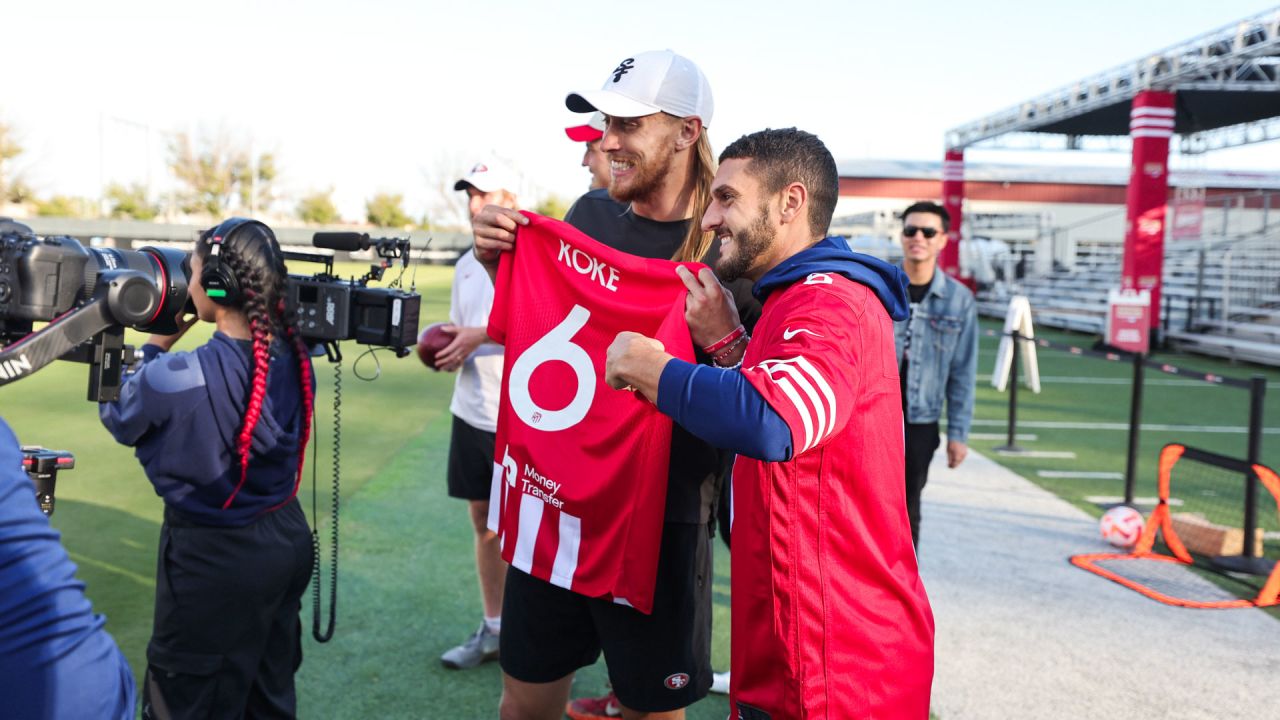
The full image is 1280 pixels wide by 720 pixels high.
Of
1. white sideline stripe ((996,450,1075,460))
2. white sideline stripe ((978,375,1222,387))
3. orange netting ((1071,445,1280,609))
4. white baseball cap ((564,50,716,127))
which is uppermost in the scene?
white baseball cap ((564,50,716,127))

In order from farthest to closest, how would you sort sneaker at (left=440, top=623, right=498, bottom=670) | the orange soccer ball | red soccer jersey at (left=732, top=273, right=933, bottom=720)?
the orange soccer ball
sneaker at (left=440, top=623, right=498, bottom=670)
red soccer jersey at (left=732, top=273, right=933, bottom=720)

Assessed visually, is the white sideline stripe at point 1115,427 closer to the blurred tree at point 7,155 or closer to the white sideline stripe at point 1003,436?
the white sideline stripe at point 1003,436

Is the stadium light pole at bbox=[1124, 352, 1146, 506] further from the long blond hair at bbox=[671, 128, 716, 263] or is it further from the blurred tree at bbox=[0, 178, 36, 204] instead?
the blurred tree at bbox=[0, 178, 36, 204]

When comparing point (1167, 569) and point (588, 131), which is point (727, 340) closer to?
point (588, 131)

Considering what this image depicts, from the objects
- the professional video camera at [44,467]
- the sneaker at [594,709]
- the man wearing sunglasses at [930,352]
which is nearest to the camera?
the professional video camera at [44,467]

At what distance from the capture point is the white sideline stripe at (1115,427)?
34.7 feet

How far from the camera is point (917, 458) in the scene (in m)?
4.71

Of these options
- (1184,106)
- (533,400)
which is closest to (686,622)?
(533,400)

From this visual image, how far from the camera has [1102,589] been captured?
526cm

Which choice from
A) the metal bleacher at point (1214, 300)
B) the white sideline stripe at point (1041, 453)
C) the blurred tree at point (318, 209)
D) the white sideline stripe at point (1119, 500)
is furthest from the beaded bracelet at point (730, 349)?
the blurred tree at point (318, 209)

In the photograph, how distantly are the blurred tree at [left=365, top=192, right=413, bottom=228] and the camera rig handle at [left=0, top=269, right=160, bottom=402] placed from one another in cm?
5282

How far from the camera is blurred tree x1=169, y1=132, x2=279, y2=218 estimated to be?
58.4 metres

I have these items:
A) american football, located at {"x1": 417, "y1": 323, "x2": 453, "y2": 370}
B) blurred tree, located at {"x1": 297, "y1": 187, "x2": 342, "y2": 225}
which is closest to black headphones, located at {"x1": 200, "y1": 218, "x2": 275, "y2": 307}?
american football, located at {"x1": 417, "y1": 323, "x2": 453, "y2": 370}

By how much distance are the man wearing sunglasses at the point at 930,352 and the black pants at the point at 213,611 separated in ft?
9.88
